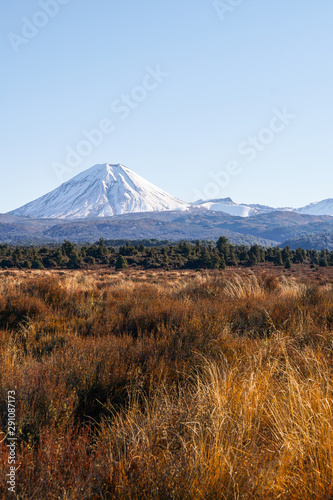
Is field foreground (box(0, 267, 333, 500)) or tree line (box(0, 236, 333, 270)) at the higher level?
field foreground (box(0, 267, 333, 500))

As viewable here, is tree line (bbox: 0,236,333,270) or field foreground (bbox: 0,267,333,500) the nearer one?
field foreground (bbox: 0,267,333,500)

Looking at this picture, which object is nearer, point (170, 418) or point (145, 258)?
point (170, 418)

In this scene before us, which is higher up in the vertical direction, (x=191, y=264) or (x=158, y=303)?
(x=158, y=303)

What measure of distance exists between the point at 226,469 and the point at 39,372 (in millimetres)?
1906

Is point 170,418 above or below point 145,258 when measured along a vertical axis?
above

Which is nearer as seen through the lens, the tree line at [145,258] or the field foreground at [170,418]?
the field foreground at [170,418]

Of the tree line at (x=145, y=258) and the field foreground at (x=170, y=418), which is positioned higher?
the field foreground at (x=170, y=418)

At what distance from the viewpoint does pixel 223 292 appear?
806 centimetres

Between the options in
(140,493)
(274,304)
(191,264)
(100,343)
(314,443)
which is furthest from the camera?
(191,264)

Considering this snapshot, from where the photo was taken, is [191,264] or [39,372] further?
[191,264]

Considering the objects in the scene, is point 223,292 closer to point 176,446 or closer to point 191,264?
point 176,446

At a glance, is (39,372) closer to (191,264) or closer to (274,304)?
(274,304)

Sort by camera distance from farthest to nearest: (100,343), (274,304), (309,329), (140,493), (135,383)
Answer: (274,304) < (309,329) < (100,343) < (135,383) < (140,493)

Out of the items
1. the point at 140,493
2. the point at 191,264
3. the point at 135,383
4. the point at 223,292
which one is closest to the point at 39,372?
the point at 135,383
